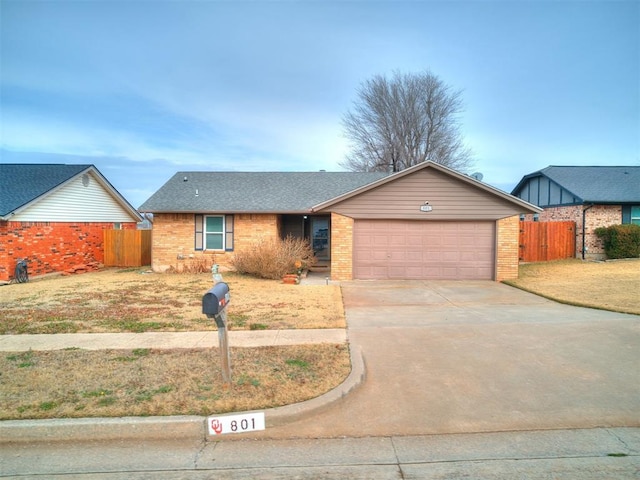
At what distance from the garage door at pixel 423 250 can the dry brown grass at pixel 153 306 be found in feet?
8.06

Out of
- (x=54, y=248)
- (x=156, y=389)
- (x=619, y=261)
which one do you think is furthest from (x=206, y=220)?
(x=619, y=261)

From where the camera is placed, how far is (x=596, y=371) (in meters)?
5.79

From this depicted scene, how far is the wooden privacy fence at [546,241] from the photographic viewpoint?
20.8 meters

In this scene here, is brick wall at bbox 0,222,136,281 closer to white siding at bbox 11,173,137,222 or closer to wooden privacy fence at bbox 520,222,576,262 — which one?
white siding at bbox 11,173,137,222

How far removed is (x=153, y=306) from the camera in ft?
34.0

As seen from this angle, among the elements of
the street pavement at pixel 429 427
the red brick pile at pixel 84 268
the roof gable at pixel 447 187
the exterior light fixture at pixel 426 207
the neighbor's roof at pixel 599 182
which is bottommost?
the street pavement at pixel 429 427

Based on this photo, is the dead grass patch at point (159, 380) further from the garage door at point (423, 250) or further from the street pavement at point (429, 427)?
the garage door at point (423, 250)

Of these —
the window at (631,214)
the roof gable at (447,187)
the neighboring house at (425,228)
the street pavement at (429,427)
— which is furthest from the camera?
the window at (631,214)

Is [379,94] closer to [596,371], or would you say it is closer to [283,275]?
[283,275]

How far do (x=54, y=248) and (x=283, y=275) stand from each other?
10435 mm

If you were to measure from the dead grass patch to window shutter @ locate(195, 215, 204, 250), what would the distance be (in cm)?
1162

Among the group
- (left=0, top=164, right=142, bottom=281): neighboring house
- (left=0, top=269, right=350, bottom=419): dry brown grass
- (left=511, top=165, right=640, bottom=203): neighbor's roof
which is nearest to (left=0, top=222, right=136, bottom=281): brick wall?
(left=0, top=164, right=142, bottom=281): neighboring house

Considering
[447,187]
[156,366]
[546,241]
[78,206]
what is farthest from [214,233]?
[546,241]

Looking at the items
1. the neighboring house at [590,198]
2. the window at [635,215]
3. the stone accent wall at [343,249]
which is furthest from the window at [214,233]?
the window at [635,215]
